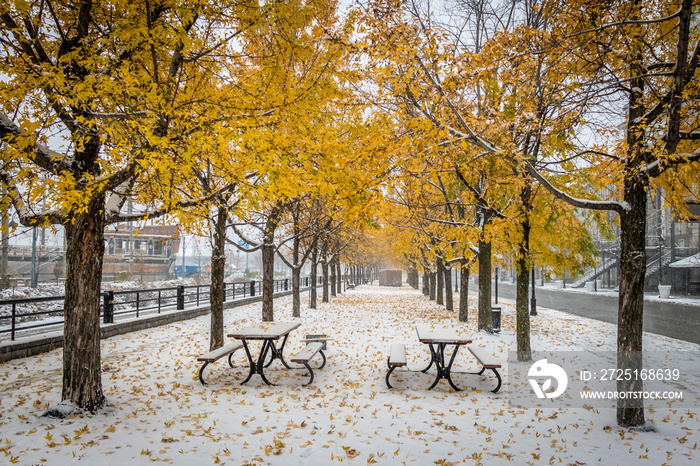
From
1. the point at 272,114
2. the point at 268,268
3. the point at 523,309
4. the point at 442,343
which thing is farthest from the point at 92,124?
the point at 268,268

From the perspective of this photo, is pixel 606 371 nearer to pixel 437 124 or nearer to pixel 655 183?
pixel 655 183

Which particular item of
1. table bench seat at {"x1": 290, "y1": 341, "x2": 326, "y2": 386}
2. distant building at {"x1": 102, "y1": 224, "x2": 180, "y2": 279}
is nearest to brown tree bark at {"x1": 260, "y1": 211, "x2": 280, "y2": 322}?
table bench seat at {"x1": 290, "y1": 341, "x2": 326, "y2": 386}

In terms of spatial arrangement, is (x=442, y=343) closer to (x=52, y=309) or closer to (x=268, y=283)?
(x=268, y=283)

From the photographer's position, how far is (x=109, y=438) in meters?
4.14

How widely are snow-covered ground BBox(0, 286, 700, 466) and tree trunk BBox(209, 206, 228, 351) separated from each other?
0.92 meters

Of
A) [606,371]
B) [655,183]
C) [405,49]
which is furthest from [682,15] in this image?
[606,371]

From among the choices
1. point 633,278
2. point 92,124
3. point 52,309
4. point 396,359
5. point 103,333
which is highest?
point 92,124

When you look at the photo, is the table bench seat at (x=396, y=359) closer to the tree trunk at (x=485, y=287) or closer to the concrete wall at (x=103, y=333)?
the tree trunk at (x=485, y=287)

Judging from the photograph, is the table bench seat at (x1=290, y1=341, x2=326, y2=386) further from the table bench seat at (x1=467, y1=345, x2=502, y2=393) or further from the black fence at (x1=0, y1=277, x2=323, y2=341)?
the black fence at (x1=0, y1=277, x2=323, y2=341)

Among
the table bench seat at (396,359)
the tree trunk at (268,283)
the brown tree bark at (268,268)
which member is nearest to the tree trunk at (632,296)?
the table bench seat at (396,359)

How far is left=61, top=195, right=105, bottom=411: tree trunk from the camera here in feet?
15.6

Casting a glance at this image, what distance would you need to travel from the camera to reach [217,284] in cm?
859

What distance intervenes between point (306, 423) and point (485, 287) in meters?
8.12

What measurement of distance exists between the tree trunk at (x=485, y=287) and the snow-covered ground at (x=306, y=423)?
407cm
